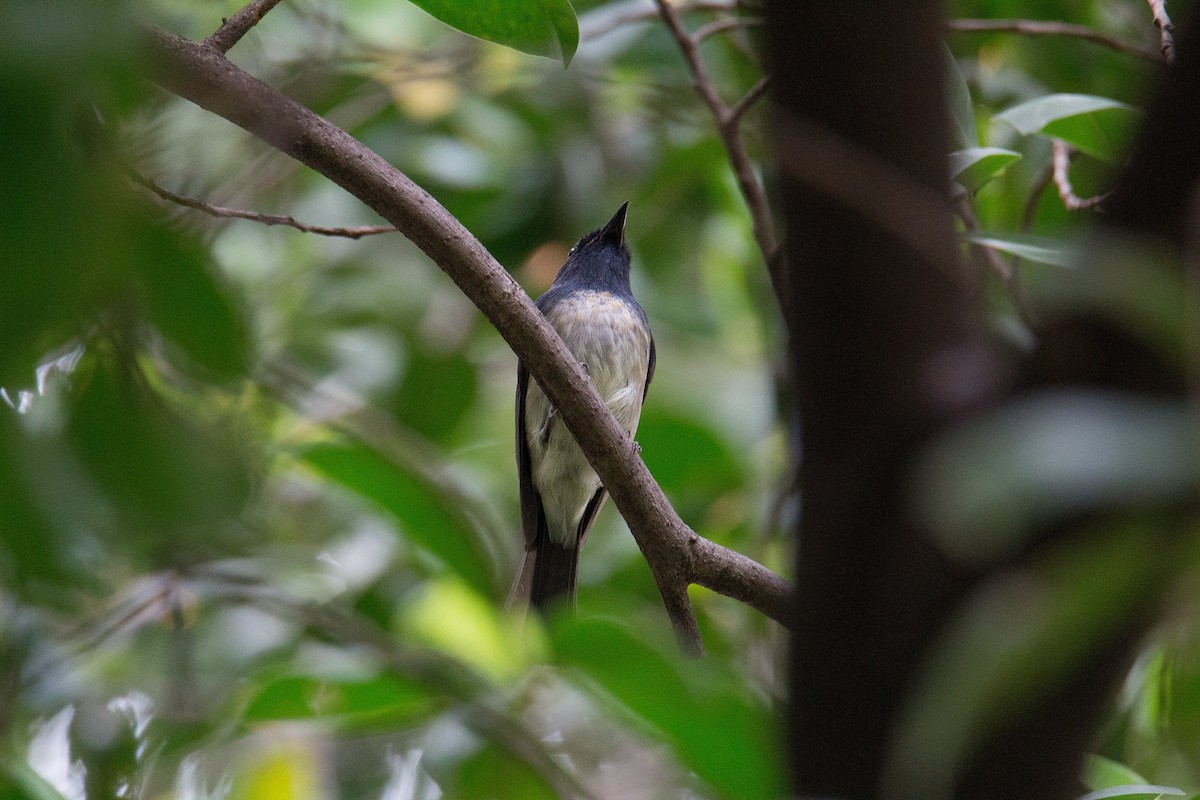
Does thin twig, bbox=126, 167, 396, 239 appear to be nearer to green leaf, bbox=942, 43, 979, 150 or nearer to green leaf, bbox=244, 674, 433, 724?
green leaf, bbox=244, 674, 433, 724

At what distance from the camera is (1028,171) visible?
3873 millimetres

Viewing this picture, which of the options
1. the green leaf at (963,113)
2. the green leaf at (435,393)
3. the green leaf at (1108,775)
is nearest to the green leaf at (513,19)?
the green leaf at (963,113)

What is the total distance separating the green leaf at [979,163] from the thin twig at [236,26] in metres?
1.30

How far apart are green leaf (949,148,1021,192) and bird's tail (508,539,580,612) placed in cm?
204

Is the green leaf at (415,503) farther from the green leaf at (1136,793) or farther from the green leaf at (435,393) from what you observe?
the green leaf at (1136,793)

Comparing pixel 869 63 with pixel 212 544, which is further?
pixel 212 544

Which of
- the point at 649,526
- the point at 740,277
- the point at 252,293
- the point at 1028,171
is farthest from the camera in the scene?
the point at 740,277

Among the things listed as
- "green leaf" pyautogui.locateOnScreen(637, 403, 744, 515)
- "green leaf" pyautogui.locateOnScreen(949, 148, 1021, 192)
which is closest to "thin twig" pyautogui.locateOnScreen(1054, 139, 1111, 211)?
"green leaf" pyautogui.locateOnScreen(949, 148, 1021, 192)

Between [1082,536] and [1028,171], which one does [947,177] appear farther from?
[1028,171]

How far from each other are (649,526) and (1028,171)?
2300 mm

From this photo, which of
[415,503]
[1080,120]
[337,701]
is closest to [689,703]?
[337,701]

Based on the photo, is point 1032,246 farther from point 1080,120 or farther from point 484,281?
point 484,281

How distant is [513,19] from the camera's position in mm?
1814

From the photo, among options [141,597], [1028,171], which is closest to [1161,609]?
[141,597]
